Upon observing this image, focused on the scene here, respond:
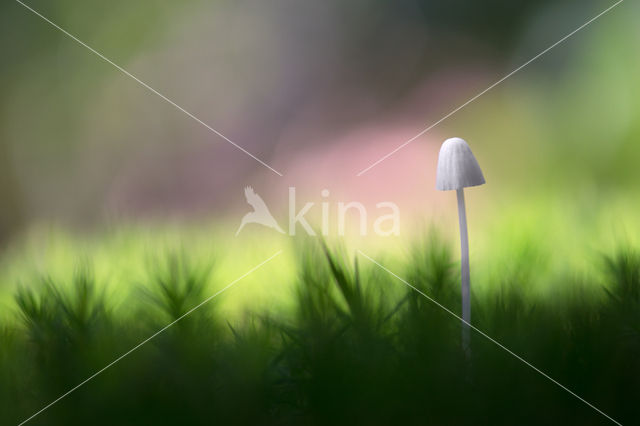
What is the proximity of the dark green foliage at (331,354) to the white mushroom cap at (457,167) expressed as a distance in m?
0.04

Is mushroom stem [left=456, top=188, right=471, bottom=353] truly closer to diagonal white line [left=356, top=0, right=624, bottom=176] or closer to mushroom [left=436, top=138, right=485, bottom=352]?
mushroom [left=436, top=138, right=485, bottom=352]

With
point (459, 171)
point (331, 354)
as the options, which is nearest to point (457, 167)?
point (459, 171)

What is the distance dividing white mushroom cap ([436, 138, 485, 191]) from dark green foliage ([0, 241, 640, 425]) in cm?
4

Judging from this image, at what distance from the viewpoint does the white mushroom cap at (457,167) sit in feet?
0.85

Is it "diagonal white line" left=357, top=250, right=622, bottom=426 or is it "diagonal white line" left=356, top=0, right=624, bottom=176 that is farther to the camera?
"diagonal white line" left=356, top=0, right=624, bottom=176

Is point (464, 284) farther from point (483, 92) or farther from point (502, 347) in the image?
point (483, 92)

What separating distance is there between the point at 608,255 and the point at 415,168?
0.16 m

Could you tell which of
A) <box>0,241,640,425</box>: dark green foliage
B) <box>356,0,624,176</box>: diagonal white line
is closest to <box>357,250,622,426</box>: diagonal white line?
<box>0,241,640,425</box>: dark green foliage

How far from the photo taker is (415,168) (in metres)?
0.40

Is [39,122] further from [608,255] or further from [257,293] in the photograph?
[608,255]

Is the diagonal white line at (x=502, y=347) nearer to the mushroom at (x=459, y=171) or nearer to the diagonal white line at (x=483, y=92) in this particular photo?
the mushroom at (x=459, y=171)

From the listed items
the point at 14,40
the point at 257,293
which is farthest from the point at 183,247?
the point at 14,40

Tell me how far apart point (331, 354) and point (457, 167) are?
12cm

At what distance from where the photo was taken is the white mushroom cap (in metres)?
0.26
